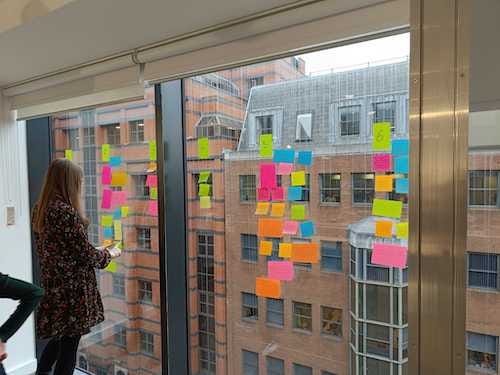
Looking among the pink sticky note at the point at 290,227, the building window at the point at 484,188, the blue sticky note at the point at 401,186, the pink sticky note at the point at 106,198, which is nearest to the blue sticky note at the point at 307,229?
the pink sticky note at the point at 290,227

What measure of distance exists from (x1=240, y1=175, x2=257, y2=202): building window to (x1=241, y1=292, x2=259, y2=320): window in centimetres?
45

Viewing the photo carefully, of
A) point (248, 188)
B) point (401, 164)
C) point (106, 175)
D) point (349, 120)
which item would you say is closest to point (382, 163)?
point (401, 164)

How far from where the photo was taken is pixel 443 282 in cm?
59

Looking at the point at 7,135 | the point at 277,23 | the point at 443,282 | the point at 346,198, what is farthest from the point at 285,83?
the point at 7,135

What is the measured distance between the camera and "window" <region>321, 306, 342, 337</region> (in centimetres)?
150

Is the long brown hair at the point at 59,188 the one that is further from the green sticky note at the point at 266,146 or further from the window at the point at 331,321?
the window at the point at 331,321

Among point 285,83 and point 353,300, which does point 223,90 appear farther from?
point 353,300

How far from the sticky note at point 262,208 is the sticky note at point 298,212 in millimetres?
120

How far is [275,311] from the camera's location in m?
1.64

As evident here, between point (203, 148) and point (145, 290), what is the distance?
3.02 feet

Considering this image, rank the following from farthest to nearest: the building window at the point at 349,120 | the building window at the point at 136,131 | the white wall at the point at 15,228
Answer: the white wall at the point at 15,228
the building window at the point at 136,131
the building window at the point at 349,120

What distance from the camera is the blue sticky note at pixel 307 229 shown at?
4.94 feet

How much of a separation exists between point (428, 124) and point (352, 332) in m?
1.10

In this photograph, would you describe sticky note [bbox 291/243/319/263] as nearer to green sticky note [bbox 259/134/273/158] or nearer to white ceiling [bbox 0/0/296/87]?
green sticky note [bbox 259/134/273/158]
